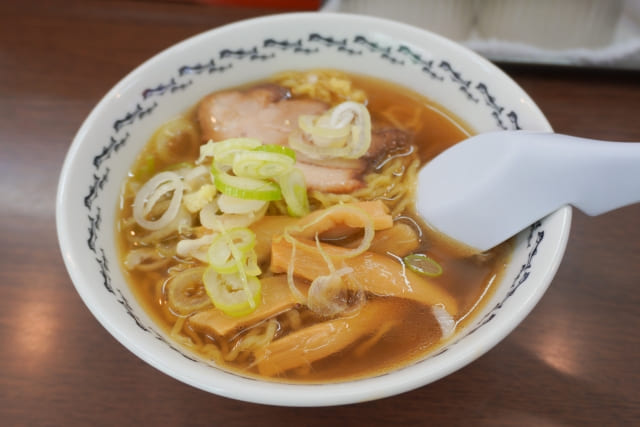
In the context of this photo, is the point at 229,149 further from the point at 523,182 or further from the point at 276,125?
the point at 523,182

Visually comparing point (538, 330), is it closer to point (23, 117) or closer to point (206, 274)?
point (206, 274)

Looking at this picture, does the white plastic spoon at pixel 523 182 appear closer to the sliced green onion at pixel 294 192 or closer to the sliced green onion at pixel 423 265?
the sliced green onion at pixel 423 265

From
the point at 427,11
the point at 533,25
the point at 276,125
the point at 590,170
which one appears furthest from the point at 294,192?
the point at 533,25

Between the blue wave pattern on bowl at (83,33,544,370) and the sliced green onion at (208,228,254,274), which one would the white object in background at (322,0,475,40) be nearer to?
the blue wave pattern on bowl at (83,33,544,370)

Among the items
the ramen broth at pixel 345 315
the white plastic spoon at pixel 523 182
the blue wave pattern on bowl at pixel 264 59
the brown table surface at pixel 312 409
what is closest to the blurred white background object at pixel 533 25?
the brown table surface at pixel 312 409

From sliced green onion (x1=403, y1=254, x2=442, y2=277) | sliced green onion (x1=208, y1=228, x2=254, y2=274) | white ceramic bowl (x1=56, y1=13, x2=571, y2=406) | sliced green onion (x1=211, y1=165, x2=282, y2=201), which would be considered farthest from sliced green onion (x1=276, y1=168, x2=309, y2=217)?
white ceramic bowl (x1=56, y1=13, x2=571, y2=406)

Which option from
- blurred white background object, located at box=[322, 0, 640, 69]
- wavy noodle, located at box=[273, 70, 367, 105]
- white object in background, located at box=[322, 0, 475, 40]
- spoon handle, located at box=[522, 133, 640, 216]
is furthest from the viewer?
white object in background, located at box=[322, 0, 475, 40]
